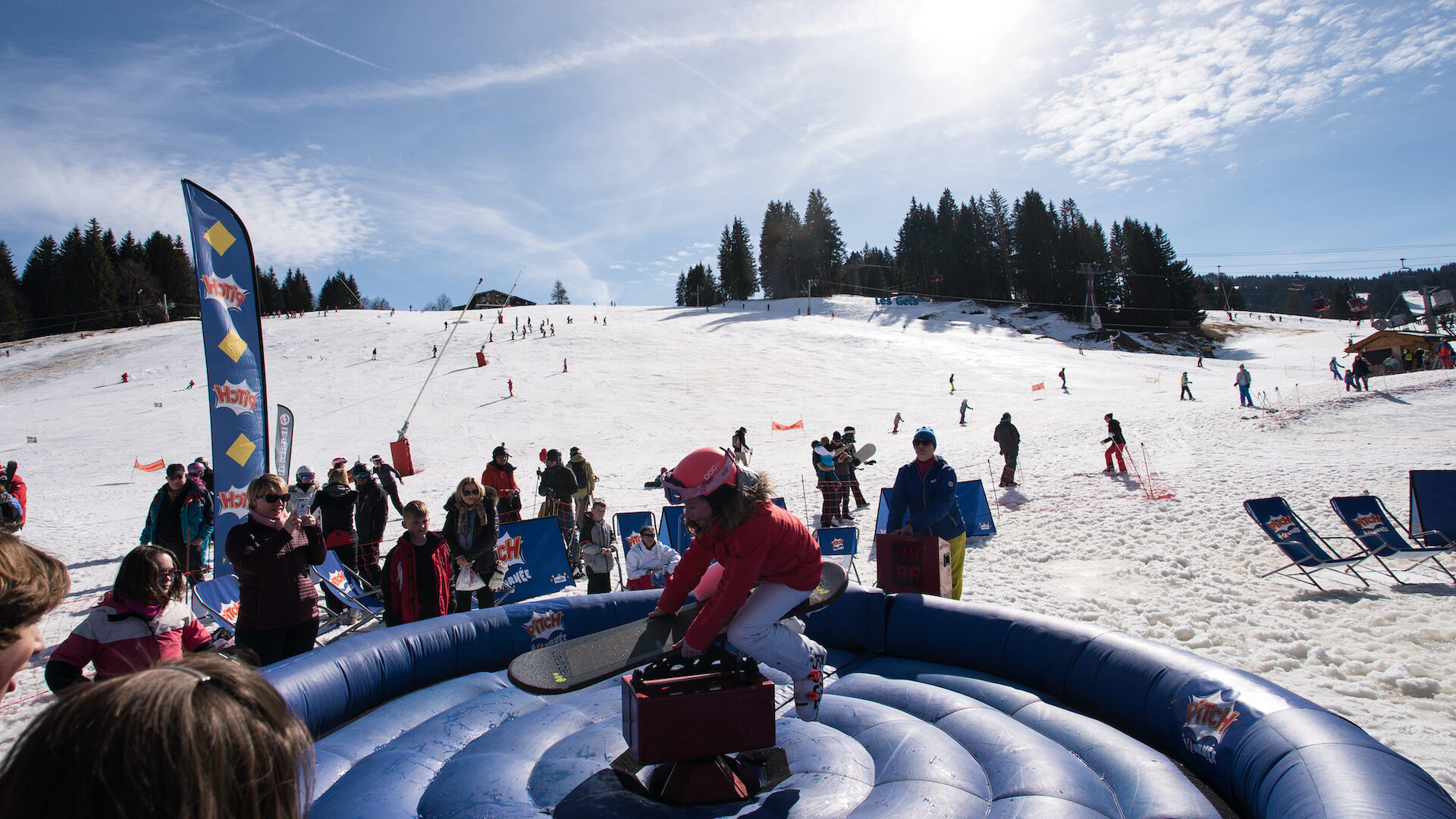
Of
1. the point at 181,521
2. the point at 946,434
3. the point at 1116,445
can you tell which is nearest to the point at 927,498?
the point at 181,521

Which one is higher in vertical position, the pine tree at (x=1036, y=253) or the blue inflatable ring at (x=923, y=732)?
the pine tree at (x=1036, y=253)

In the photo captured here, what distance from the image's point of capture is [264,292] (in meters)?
80.5

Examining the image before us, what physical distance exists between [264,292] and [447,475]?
76672 mm

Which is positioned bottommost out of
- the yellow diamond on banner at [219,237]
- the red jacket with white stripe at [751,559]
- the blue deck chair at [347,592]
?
the blue deck chair at [347,592]

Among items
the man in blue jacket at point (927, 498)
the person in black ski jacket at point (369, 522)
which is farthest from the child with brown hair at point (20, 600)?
the person in black ski jacket at point (369, 522)

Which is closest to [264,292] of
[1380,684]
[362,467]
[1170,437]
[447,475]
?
[447,475]

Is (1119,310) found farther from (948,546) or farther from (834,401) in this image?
(948,546)

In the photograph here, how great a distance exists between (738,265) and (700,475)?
276 feet

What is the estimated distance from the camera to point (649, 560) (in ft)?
29.2

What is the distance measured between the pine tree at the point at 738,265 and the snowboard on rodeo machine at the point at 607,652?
83.0m

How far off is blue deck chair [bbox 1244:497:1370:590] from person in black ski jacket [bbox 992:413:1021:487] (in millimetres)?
6513

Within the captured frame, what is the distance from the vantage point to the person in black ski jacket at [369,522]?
9.50m

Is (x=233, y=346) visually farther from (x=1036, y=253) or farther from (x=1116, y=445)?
(x=1036, y=253)

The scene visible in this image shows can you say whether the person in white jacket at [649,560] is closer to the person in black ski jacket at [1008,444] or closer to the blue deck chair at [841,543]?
the blue deck chair at [841,543]
